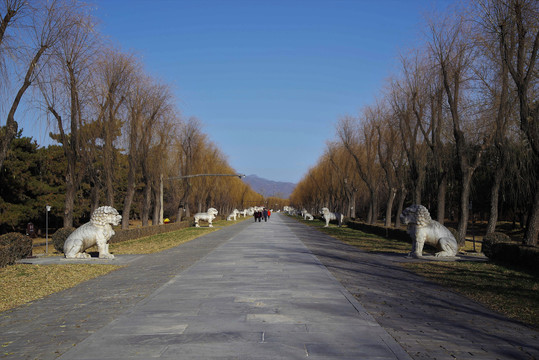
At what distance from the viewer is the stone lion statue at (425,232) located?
52.8 feet

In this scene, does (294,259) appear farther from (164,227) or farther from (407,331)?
(164,227)

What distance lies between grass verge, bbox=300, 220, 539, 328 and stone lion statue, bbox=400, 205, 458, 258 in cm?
108

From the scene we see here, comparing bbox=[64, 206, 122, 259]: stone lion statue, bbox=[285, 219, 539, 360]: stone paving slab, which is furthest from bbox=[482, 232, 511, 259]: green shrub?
bbox=[64, 206, 122, 259]: stone lion statue

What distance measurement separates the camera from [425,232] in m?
16.3

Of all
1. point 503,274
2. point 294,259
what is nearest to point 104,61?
point 294,259

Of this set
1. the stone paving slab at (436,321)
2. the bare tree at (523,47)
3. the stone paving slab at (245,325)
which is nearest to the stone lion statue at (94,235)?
the stone paving slab at (245,325)

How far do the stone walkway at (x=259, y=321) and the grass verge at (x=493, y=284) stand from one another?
0.43m

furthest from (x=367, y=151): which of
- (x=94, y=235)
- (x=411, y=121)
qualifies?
(x=94, y=235)

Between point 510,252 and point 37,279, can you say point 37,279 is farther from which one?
point 510,252

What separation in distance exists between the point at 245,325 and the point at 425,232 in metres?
11.3

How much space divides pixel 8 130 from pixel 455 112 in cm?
1658

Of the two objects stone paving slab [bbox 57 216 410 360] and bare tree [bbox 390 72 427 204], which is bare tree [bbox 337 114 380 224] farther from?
stone paving slab [bbox 57 216 410 360]

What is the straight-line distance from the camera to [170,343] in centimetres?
567

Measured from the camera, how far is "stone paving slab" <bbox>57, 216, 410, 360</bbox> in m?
5.31
